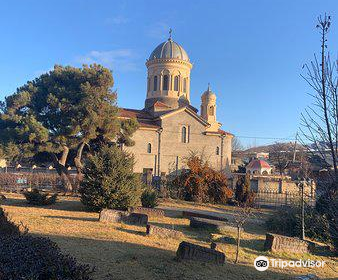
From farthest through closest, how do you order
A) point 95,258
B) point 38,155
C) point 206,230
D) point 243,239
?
point 38,155, point 206,230, point 243,239, point 95,258

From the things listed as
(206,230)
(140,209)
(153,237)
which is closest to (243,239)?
(206,230)

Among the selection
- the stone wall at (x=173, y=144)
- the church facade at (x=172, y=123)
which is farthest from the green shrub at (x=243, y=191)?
the stone wall at (x=173, y=144)

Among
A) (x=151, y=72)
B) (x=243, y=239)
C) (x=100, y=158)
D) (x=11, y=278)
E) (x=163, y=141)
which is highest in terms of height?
(x=151, y=72)

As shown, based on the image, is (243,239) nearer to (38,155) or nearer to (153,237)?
(153,237)

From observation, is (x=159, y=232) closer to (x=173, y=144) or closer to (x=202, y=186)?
(x=202, y=186)

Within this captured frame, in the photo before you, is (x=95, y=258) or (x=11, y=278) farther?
(x=95, y=258)

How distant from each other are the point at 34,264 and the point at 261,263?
570 cm

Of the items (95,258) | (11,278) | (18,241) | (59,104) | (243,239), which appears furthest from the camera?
(59,104)

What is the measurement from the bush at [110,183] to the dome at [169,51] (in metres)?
32.7

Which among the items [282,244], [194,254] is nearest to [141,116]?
[282,244]

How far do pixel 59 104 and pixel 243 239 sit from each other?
738 inches

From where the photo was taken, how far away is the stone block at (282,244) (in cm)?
959

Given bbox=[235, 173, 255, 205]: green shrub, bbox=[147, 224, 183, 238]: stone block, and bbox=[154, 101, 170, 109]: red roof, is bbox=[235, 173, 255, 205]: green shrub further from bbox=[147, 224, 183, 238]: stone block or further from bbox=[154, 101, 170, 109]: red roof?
bbox=[154, 101, 170, 109]: red roof

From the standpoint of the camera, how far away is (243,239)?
1098cm
